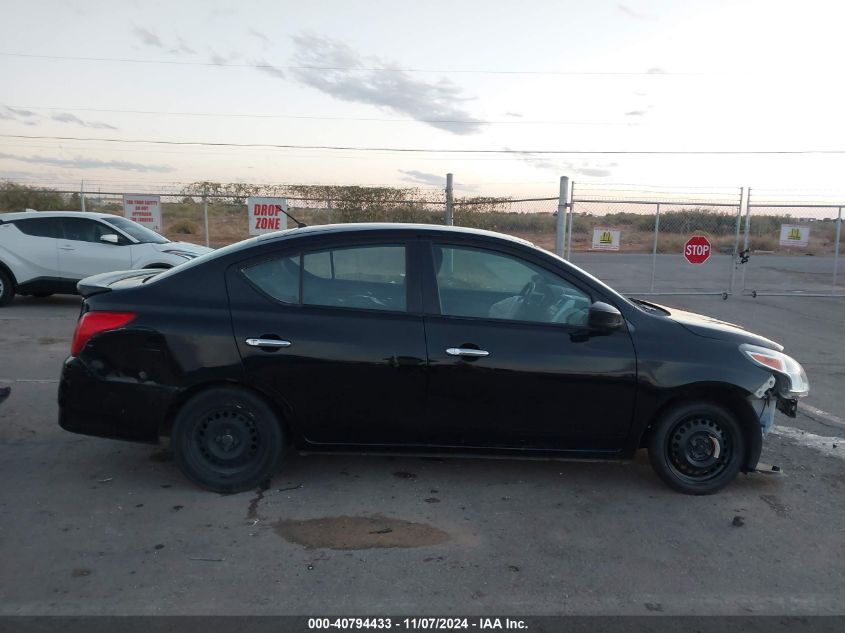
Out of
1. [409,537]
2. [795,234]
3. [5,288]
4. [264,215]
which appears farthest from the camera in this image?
[264,215]

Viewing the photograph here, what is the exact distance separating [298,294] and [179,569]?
172cm

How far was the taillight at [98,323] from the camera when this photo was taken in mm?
4391

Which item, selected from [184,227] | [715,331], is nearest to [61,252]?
[715,331]

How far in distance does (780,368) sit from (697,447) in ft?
2.38

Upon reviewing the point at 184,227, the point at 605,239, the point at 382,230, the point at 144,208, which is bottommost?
the point at 184,227

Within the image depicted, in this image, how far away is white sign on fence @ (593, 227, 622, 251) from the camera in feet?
43.8

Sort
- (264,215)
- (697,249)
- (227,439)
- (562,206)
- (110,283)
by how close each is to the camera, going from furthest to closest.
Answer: (264,215) → (697,249) → (562,206) → (110,283) → (227,439)

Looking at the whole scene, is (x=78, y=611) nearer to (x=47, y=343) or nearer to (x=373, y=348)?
(x=373, y=348)

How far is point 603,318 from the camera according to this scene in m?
4.34

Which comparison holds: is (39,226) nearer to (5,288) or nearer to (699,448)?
(5,288)

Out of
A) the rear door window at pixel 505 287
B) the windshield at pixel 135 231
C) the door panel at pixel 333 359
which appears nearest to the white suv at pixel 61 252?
the windshield at pixel 135 231

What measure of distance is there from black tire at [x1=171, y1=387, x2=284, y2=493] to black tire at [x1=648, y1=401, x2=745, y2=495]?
243 cm

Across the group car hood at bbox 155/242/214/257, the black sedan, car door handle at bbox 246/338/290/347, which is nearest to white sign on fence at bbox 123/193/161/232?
car hood at bbox 155/242/214/257

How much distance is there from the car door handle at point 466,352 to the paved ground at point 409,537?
93 cm
